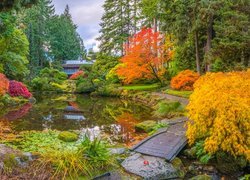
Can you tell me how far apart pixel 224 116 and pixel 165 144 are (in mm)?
2138

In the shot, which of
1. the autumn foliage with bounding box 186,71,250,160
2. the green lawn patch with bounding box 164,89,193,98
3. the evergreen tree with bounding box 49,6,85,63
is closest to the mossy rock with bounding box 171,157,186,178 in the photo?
the autumn foliage with bounding box 186,71,250,160

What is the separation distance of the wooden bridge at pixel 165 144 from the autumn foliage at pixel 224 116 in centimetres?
61

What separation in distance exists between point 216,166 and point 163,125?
371 centimetres

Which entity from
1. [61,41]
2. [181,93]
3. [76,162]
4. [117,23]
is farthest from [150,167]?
[61,41]

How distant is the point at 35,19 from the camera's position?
1789 inches

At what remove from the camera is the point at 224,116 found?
22.1 feet

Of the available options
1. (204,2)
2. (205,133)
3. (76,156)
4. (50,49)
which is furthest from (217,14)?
(50,49)

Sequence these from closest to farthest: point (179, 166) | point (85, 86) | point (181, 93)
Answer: point (179, 166) → point (181, 93) → point (85, 86)

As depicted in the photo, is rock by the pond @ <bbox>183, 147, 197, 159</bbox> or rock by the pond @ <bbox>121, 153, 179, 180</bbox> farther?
rock by the pond @ <bbox>183, 147, 197, 159</bbox>

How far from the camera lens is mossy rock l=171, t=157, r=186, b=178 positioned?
22.7ft

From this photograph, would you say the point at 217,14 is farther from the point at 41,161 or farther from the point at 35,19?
the point at 35,19

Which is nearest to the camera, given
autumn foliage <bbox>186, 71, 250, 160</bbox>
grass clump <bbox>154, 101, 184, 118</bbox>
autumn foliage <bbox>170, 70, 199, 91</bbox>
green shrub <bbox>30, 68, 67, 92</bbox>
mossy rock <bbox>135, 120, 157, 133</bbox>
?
autumn foliage <bbox>186, 71, 250, 160</bbox>

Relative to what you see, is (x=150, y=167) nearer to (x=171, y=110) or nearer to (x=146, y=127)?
(x=146, y=127)

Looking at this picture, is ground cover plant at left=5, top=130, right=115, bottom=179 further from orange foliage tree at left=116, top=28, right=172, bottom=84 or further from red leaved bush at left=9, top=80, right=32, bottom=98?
orange foliage tree at left=116, top=28, right=172, bottom=84
